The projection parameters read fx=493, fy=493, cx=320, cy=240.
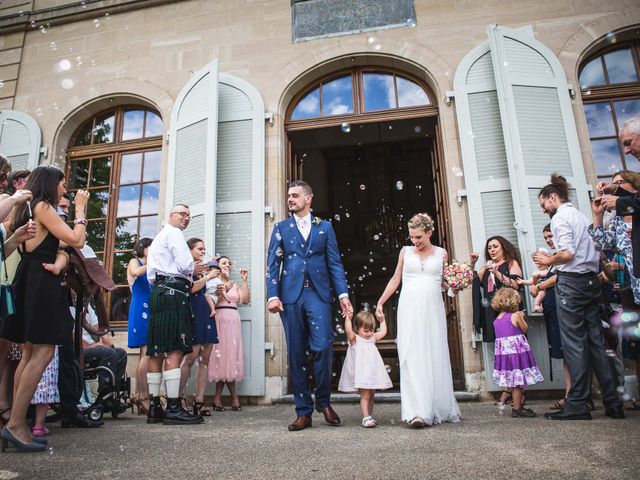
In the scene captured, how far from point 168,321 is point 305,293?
1.12 meters

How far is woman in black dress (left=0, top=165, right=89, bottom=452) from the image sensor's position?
9.12ft

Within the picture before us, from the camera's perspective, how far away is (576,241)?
363cm

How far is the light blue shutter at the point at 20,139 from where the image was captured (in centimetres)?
751

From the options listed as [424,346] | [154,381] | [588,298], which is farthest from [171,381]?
[588,298]

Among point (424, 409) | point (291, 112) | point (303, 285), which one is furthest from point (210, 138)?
point (424, 409)

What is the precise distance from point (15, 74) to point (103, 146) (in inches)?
81.8

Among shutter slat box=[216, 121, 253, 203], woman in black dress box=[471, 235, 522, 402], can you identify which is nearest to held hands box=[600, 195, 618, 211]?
woman in black dress box=[471, 235, 522, 402]

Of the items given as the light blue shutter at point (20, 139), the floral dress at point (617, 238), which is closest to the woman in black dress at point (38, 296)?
the floral dress at point (617, 238)

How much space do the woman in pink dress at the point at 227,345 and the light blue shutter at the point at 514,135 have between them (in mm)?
2749

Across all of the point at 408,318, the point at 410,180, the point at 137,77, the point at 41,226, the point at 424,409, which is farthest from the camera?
the point at 410,180

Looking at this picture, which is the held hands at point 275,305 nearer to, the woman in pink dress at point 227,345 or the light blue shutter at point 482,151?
the woman in pink dress at point 227,345

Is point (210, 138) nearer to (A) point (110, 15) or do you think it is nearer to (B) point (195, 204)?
(B) point (195, 204)

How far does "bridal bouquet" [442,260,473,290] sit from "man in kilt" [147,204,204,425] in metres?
2.12

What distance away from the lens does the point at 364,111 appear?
695 cm
